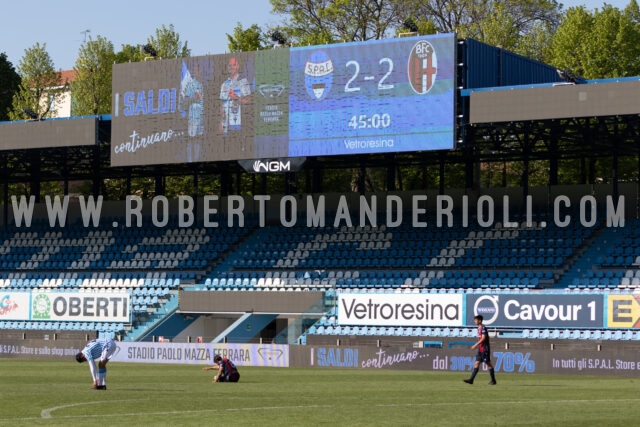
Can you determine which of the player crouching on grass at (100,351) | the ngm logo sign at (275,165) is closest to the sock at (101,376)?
the player crouching on grass at (100,351)

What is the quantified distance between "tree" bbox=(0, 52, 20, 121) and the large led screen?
3880 cm

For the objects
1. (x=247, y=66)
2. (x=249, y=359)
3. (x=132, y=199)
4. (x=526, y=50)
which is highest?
(x=526, y=50)

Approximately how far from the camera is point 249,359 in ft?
147

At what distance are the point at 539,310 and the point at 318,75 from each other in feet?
41.1

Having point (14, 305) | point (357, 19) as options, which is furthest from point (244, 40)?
point (14, 305)

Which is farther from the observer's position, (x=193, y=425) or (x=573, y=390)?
(x=573, y=390)

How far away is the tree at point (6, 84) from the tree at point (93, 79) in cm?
861

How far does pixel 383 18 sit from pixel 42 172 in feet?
85.3

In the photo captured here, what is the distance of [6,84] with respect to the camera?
299 ft

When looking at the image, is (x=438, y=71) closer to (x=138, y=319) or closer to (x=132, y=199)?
(x=138, y=319)

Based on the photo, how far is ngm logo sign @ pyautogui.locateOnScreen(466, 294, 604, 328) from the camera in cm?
4297

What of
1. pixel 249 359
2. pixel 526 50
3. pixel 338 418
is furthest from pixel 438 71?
pixel 526 50

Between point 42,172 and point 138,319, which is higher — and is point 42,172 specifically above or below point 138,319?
above

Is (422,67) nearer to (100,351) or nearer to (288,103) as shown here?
(288,103)
